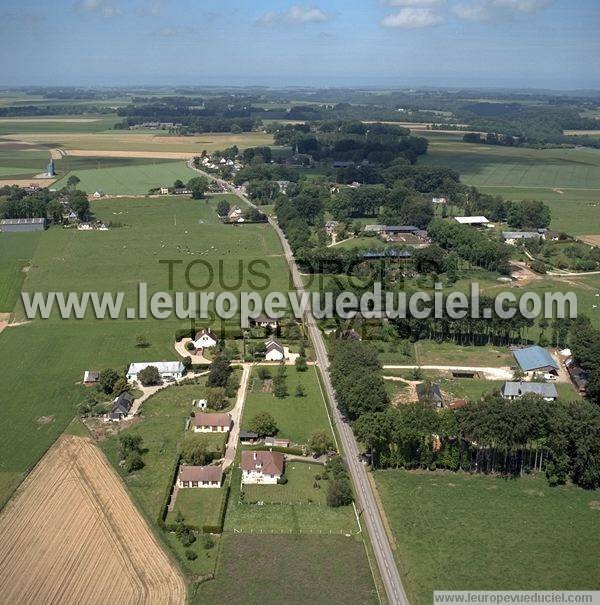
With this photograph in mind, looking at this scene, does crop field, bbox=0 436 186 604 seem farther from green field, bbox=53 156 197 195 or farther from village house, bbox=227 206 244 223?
green field, bbox=53 156 197 195

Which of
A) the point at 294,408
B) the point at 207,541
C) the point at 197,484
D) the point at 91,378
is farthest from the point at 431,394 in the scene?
the point at 91,378

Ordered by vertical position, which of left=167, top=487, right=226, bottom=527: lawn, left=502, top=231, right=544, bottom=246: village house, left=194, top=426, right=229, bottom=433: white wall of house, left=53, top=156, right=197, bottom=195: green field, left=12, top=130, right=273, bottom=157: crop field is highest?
left=12, top=130, right=273, bottom=157: crop field

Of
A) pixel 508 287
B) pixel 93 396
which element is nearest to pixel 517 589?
pixel 93 396

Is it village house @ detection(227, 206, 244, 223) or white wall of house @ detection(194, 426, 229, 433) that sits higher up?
village house @ detection(227, 206, 244, 223)

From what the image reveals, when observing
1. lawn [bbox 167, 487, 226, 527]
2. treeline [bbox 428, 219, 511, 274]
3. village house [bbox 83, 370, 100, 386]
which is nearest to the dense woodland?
lawn [bbox 167, 487, 226, 527]

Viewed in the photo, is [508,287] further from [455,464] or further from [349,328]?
[455,464]

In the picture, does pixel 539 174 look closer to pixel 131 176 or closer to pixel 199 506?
pixel 131 176
